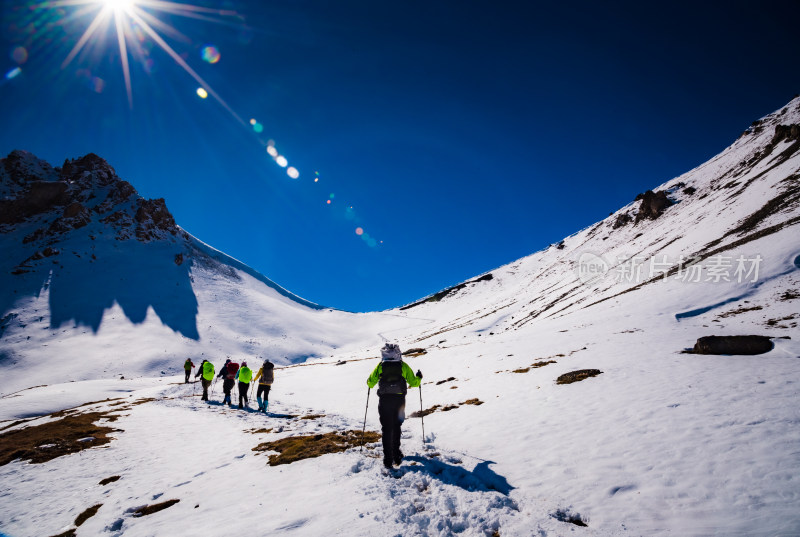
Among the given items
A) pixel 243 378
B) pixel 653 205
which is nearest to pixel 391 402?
pixel 243 378

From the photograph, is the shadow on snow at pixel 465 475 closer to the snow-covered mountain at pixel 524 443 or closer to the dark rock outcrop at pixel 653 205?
the snow-covered mountain at pixel 524 443

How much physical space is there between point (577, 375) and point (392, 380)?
476 inches

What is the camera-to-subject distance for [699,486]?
6.41 meters

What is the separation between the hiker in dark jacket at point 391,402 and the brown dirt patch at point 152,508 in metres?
5.00

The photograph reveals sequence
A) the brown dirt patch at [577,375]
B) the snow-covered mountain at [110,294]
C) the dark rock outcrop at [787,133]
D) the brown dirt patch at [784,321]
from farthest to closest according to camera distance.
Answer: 1. the dark rock outcrop at [787,133]
2. the snow-covered mountain at [110,294]
3. the brown dirt patch at [784,321]
4. the brown dirt patch at [577,375]

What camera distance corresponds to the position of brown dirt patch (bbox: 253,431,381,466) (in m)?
9.14

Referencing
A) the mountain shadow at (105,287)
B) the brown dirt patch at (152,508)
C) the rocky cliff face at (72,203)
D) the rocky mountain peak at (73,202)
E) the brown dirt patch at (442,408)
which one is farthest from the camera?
the rocky mountain peak at (73,202)

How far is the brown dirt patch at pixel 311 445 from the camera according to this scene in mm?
9141

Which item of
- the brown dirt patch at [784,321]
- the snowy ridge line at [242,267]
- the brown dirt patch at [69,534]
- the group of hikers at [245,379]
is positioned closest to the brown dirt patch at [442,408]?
the group of hikers at [245,379]

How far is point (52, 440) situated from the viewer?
1305 centimetres

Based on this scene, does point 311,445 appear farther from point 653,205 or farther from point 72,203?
point 72,203

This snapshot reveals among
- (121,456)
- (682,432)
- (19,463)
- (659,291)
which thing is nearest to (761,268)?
(659,291)

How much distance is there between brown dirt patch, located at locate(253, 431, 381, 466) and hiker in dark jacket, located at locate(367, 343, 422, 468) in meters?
2.07

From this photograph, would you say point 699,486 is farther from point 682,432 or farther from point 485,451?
point 485,451
